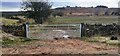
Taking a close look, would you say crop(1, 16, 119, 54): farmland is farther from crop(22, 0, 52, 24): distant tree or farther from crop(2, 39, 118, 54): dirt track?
crop(22, 0, 52, 24): distant tree

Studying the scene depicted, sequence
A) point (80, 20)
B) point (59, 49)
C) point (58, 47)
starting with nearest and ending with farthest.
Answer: point (59, 49) < point (58, 47) < point (80, 20)

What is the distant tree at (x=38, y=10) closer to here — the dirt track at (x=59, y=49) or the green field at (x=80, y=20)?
the green field at (x=80, y=20)

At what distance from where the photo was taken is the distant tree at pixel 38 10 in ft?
79.7

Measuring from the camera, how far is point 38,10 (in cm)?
2438

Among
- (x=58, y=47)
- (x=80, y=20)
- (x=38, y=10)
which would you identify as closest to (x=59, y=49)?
(x=58, y=47)

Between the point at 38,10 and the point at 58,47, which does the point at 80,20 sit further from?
the point at 58,47

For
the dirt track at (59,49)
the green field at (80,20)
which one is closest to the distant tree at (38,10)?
the green field at (80,20)

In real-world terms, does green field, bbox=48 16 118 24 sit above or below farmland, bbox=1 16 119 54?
above

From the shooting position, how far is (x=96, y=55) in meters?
8.28

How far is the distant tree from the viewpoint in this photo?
2430 centimetres

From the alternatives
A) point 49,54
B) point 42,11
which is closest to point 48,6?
point 42,11

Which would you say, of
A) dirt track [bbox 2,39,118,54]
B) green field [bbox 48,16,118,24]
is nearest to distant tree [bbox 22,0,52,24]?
green field [bbox 48,16,118,24]

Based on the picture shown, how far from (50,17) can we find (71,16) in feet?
23.8

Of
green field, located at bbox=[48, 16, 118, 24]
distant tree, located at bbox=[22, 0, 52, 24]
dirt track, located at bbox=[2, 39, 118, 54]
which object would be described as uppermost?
distant tree, located at bbox=[22, 0, 52, 24]
